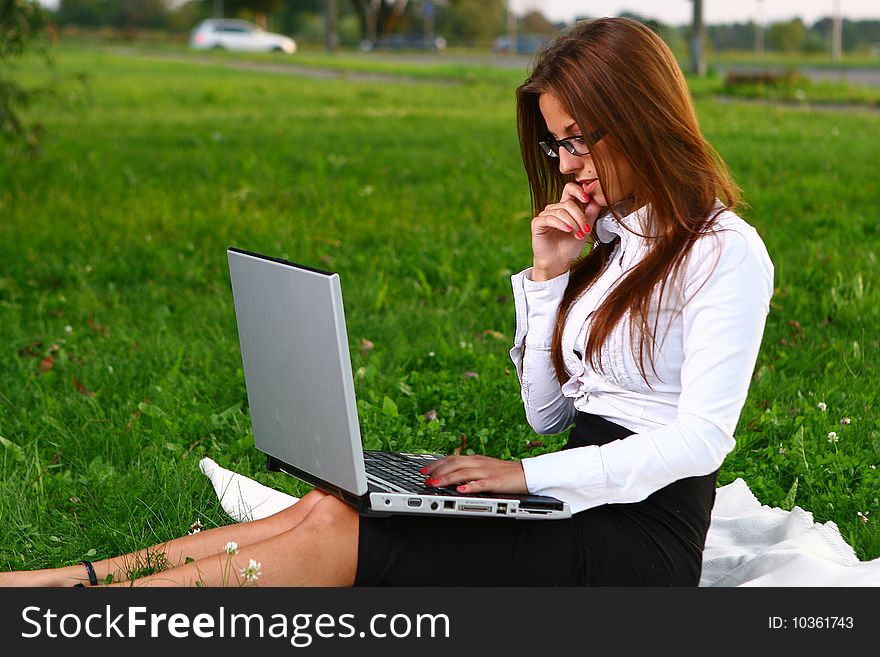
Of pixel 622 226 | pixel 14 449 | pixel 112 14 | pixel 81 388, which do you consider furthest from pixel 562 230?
pixel 112 14

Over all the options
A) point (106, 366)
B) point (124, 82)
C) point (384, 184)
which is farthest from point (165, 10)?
point (106, 366)

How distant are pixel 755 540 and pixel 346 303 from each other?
10.3 feet

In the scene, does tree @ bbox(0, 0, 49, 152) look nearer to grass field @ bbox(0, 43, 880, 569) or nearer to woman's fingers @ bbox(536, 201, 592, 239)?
grass field @ bbox(0, 43, 880, 569)

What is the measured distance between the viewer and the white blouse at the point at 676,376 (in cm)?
248

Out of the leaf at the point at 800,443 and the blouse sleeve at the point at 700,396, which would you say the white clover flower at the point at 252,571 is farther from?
the leaf at the point at 800,443

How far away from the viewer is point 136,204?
850cm

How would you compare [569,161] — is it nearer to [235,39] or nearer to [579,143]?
[579,143]

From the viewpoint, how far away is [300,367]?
258 centimetres

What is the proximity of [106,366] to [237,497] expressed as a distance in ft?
5.49

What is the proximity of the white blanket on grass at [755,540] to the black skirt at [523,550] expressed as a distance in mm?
381

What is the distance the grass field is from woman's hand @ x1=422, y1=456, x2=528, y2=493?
133 centimetres

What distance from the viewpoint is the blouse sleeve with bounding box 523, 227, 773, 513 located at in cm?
248

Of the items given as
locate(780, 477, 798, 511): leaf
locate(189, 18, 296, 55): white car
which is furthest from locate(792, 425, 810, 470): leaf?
locate(189, 18, 296, 55): white car

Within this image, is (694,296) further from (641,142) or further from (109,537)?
(109,537)
